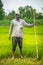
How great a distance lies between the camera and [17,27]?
11.6ft

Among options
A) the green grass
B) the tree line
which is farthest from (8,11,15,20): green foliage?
the green grass

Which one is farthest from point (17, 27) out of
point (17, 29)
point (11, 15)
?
point (11, 15)

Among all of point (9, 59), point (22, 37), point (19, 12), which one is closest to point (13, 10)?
point (19, 12)

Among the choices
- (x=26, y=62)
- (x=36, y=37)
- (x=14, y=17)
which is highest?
(x=14, y=17)

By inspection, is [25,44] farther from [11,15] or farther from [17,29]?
[11,15]

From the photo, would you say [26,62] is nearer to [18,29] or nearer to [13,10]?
[18,29]

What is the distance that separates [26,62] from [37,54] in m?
0.16

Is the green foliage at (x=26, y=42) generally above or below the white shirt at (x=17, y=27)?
below

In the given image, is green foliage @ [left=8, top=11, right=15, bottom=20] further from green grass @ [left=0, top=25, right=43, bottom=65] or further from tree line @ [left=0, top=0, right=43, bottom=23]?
green grass @ [left=0, top=25, right=43, bottom=65]

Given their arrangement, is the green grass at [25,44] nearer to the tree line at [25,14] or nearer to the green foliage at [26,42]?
the green foliage at [26,42]

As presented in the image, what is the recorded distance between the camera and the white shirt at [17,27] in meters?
3.53

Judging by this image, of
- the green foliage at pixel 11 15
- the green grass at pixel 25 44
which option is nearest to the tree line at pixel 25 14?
the green foliage at pixel 11 15

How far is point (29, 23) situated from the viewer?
11.8 feet

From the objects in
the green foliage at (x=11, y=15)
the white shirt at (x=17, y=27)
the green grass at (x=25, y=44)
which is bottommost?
the green grass at (x=25, y=44)
